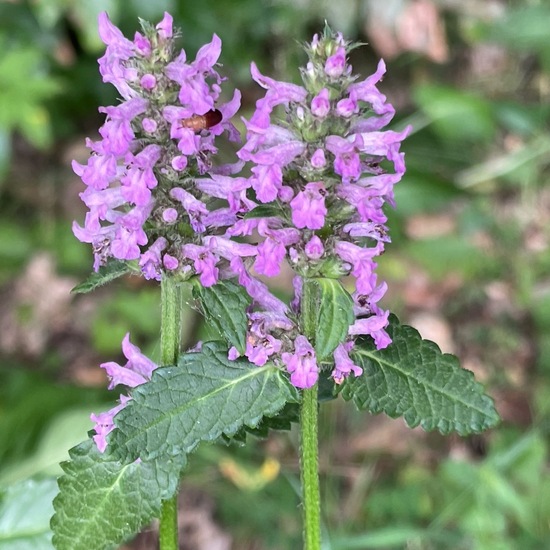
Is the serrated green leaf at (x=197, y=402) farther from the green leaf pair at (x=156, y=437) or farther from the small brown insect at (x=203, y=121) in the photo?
the small brown insect at (x=203, y=121)

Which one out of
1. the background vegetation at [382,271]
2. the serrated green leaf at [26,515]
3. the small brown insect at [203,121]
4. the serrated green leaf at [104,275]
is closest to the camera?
the small brown insect at [203,121]

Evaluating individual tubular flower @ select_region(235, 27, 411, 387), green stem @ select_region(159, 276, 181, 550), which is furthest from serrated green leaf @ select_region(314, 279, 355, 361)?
green stem @ select_region(159, 276, 181, 550)

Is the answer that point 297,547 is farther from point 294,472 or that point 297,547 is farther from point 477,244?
point 477,244

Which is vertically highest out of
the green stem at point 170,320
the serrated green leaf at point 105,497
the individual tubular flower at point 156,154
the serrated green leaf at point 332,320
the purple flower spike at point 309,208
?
the individual tubular flower at point 156,154

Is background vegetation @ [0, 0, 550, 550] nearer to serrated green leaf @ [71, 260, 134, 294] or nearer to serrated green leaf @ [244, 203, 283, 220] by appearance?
serrated green leaf @ [71, 260, 134, 294]

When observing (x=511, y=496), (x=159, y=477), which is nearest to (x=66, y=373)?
(x=511, y=496)

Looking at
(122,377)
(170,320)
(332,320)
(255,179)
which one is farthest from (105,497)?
(255,179)

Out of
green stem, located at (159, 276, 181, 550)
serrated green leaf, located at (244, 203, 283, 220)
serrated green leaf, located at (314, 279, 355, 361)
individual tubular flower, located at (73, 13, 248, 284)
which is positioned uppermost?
individual tubular flower, located at (73, 13, 248, 284)

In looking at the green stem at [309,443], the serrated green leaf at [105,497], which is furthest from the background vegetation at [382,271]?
the serrated green leaf at [105,497]
